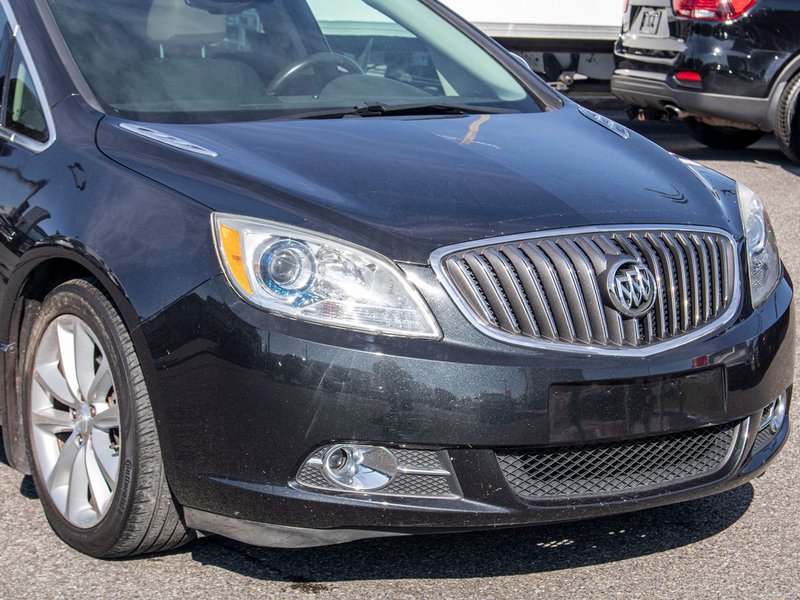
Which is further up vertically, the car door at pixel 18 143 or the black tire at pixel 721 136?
the car door at pixel 18 143

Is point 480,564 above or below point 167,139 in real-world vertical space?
below

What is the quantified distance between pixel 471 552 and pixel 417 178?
1045 millimetres

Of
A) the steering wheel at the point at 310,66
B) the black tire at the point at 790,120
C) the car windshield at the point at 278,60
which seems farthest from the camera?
the black tire at the point at 790,120

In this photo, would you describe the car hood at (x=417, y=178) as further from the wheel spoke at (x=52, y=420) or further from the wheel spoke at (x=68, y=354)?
the wheel spoke at (x=52, y=420)

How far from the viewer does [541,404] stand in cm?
290

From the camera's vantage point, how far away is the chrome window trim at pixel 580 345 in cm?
292

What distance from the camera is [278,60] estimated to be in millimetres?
4262

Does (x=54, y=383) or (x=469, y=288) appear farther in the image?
(x=54, y=383)

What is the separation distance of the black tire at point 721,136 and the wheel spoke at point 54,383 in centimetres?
816

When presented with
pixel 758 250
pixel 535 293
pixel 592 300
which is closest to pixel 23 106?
pixel 535 293

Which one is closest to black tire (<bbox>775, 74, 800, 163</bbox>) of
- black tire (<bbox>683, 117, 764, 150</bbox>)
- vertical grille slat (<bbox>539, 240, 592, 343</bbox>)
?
black tire (<bbox>683, 117, 764, 150</bbox>)

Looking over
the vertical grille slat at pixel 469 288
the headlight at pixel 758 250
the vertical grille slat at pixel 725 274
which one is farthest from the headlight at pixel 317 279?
the headlight at pixel 758 250

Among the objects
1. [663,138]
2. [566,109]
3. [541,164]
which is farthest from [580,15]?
[541,164]

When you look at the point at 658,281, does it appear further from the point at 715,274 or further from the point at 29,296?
the point at 29,296
